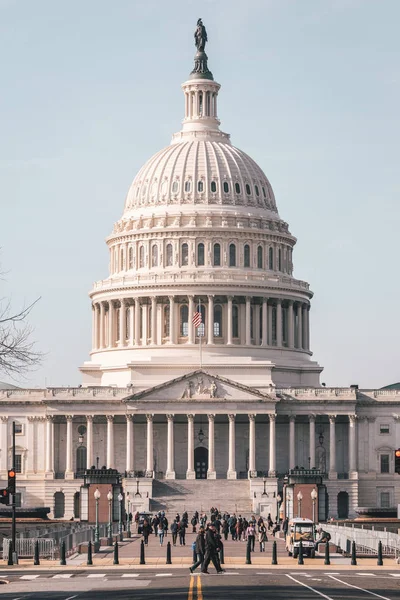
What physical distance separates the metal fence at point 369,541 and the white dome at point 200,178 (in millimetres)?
96635

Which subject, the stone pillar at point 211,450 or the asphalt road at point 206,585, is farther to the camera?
the stone pillar at point 211,450

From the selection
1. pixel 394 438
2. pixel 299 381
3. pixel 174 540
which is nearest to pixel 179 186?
pixel 299 381

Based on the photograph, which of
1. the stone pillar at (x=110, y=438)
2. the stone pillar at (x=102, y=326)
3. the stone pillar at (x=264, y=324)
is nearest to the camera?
the stone pillar at (x=110, y=438)

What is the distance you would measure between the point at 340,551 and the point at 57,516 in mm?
77629

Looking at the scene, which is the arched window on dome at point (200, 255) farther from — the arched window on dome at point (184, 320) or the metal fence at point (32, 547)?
the metal fence at point (32, 547)

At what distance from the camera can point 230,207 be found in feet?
637

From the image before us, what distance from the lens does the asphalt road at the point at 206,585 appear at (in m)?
61.3

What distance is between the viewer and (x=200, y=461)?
17838cm

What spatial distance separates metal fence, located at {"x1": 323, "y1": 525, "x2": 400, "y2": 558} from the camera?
295 feet

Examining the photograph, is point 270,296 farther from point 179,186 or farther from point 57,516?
point 57,516

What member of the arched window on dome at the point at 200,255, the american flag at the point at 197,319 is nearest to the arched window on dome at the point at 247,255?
the arched window on dome at the point at 200,255

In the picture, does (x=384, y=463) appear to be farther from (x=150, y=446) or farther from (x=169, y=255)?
(x=169, y=255)

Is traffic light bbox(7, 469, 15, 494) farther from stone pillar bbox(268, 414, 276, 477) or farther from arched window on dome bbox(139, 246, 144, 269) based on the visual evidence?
arched window on dome bbox(139, 246, 144, 269)

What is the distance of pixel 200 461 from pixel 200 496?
1659 centimetres
